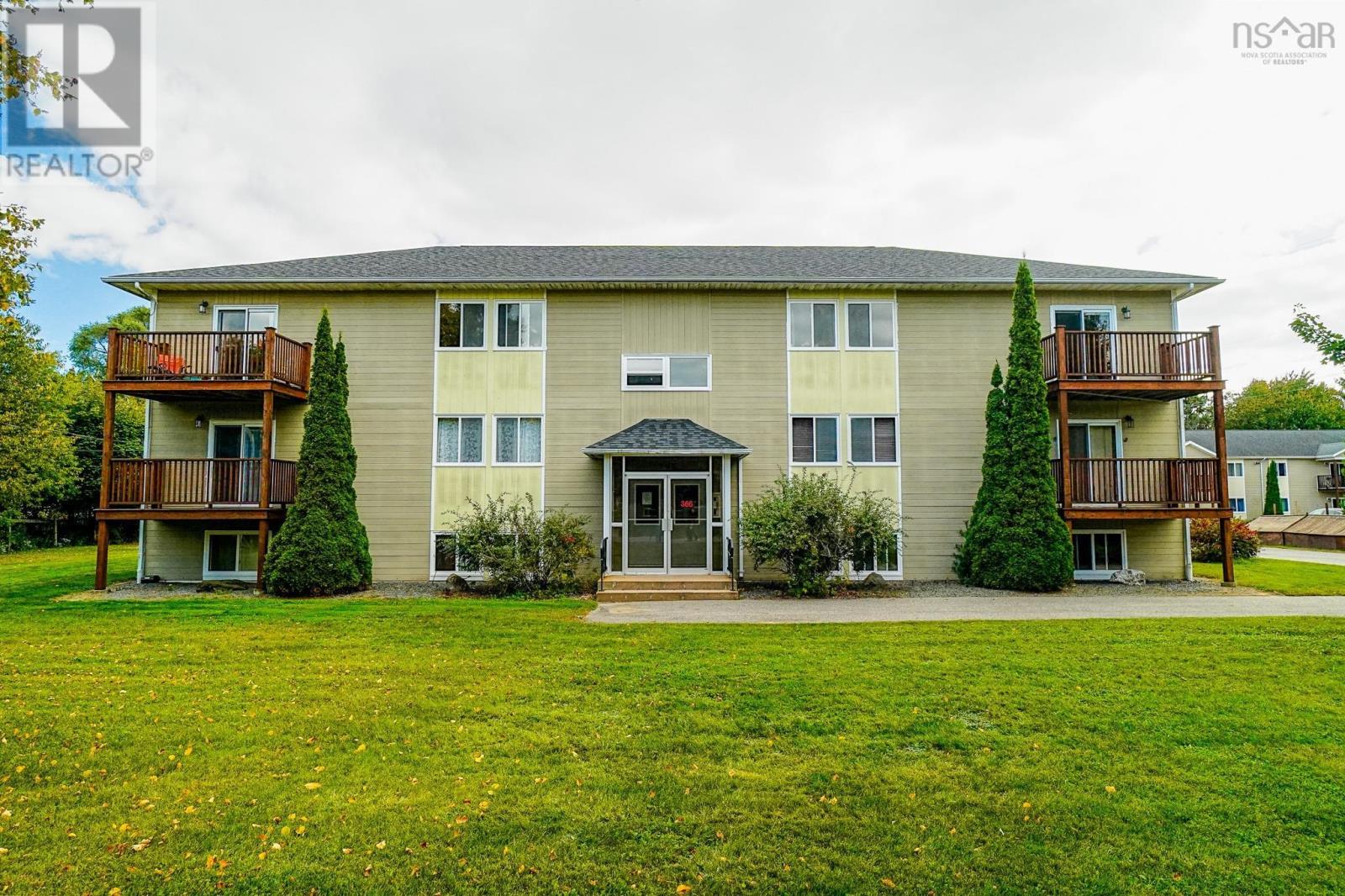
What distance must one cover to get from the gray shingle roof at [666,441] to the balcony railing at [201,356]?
6.83 metres

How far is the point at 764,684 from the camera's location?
6.57 m

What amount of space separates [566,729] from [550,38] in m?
15.0

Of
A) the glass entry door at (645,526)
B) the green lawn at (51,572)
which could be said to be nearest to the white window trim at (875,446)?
the glass entry door at (645,526)

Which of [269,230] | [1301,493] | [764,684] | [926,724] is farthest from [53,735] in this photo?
[1301,493]

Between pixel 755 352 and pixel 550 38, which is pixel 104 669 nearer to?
pixel 755 352

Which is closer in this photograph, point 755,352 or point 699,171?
point 755,352

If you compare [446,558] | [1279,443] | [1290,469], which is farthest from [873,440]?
[1279,443]

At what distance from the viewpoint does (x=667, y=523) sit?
14.5 metres

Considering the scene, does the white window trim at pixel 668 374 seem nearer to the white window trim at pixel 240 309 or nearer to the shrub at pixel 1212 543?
the white window trim at pixel 240 309

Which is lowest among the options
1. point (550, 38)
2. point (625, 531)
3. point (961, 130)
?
point (625, 531)

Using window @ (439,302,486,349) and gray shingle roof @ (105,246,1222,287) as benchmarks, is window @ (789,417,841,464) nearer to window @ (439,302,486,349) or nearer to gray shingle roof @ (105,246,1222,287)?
gray shingle roof @ (105,246,1222,287)

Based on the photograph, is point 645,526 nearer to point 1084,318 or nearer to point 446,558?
point 446,558

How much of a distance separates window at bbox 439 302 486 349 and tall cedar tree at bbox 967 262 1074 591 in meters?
11.4

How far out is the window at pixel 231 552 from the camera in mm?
14961
